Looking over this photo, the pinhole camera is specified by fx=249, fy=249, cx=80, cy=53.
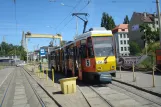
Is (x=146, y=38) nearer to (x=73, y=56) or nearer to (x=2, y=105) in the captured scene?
(x=73, y=56)

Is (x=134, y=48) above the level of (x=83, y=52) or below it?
above

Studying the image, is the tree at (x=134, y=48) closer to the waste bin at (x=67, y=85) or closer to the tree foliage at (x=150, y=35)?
the tree foliage at (x=150, y=35)

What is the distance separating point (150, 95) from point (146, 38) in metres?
60.3

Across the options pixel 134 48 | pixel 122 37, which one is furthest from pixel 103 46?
pixel 122 37

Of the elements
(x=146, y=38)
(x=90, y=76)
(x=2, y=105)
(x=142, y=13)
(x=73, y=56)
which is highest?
(x=142, y=13)

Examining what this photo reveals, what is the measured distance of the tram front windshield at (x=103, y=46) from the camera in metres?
15.6

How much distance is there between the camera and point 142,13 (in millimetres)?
91188

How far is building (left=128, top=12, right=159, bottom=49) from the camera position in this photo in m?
86.6

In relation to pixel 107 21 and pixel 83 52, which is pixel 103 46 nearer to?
pixel 83 52

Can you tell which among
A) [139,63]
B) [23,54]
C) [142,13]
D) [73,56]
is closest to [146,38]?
[142,13]

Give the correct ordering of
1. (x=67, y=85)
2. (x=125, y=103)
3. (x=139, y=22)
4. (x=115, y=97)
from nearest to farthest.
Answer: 1. (x=125, y=103)
2. (x=115, y=97)
3. (x=67, y=85)
4. (x=139, y=22)

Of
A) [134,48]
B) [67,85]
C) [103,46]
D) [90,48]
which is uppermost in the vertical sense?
[134,48]

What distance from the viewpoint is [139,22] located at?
88062 mm

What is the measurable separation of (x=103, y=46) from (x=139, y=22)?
75506 millimetres
